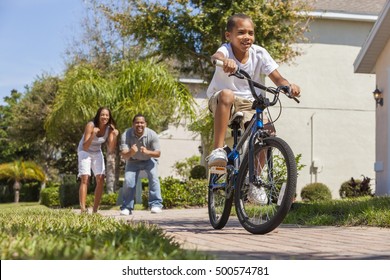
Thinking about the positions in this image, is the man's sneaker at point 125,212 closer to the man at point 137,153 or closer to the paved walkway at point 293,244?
the man at point 137,153

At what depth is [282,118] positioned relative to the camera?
948 inches

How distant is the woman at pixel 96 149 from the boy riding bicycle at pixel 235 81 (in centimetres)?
475

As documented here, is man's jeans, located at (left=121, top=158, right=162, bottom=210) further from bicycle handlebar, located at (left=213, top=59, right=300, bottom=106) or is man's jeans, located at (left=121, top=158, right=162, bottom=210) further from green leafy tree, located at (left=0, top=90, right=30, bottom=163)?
green leafy tree, located at (left=0, top=90, right=30, bottom=163)

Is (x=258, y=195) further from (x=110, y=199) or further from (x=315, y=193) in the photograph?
(x=110, y=199)

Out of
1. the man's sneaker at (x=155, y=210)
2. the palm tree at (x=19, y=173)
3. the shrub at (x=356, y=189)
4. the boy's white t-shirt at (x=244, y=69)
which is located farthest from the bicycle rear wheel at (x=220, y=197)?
the palm tree at (x=19, y=173)

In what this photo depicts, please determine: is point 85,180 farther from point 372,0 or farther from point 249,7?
point 372,0

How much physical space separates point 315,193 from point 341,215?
12.8m

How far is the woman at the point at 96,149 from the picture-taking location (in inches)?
440

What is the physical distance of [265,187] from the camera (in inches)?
238

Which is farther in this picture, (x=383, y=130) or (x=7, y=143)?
(x=7, y=143)

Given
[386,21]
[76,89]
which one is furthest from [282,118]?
[386,21]

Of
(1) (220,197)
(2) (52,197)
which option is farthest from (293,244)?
(2) (52,197)

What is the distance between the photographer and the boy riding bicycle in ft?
21.1
